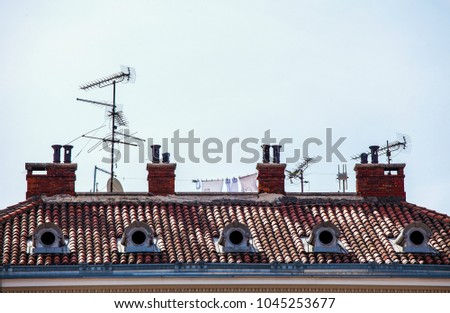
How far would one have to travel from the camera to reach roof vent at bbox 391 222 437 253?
38.7 meters

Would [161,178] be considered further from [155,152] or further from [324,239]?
[324,239]

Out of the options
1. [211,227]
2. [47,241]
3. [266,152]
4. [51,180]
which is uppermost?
[266,152]

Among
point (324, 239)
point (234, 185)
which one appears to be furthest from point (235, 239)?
point (234, 185)

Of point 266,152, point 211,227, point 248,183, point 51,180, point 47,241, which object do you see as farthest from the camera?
point 248,183

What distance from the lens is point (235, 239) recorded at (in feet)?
127

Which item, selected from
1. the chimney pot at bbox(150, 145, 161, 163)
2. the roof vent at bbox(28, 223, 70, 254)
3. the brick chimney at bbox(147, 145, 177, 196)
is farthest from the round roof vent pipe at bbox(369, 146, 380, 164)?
the roof vent at bbox(28, 223, 70, 254)

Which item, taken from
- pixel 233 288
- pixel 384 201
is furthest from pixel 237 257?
pixel 384 201

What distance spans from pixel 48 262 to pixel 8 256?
1155mm

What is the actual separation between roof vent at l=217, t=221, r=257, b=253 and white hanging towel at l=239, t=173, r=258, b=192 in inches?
315

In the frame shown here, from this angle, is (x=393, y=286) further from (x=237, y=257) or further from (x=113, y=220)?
(x=113, y=220)

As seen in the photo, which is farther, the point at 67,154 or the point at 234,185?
the point at 234,185

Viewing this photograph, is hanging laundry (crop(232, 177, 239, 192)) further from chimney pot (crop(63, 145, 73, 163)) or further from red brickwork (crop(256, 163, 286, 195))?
chimney pot (crop(63, 145, 73, 163))

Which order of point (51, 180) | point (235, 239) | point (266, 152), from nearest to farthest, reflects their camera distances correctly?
point (235, 239), point (51, 180), point (266, 152)

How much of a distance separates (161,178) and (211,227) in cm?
342
